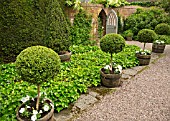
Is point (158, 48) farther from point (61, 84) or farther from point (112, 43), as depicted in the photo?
point (61, 84)

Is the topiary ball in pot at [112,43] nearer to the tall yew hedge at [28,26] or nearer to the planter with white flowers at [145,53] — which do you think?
the tall yew hedge at [28,26]

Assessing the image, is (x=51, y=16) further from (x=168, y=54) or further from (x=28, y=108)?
(x=168, y=54)

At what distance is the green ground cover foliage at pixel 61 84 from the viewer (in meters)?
2.88

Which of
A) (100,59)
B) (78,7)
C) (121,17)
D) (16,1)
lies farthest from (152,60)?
(121,17)

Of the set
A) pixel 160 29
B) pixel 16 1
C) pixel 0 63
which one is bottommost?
pixel 0 63

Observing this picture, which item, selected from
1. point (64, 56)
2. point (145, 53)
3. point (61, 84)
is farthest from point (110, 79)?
point (145, 53)

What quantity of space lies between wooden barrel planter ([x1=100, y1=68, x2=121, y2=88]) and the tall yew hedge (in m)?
1.67

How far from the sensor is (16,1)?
14.2 feet

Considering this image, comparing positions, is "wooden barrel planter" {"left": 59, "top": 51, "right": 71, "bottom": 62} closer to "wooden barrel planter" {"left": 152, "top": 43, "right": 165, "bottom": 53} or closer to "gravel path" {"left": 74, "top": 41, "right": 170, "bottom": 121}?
"gravel path" {"left": 74, "top": 41, "right": 170, "bottom": 121}

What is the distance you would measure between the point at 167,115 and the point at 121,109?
0.74m

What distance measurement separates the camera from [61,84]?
348cm

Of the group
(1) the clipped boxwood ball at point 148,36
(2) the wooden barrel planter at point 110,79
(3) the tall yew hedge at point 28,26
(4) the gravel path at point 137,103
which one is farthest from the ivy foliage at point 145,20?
(2) the wooden barrel planter at point 110,79

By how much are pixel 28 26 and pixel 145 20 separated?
26.7 ft

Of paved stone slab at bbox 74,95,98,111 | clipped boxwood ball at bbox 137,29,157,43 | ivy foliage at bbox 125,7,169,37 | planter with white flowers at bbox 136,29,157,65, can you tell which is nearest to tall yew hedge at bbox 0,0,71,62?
paved stone slab at bbox 74,95,98,111
